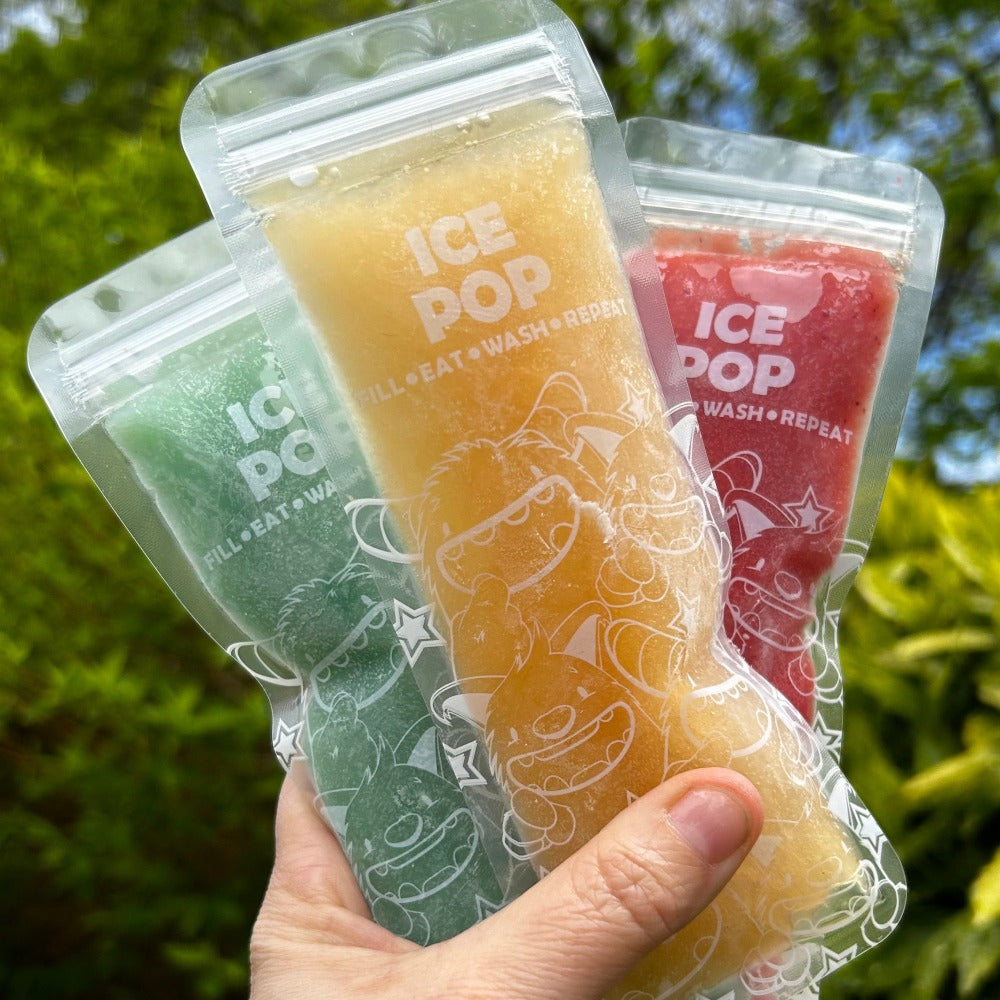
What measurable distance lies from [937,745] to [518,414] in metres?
1.81

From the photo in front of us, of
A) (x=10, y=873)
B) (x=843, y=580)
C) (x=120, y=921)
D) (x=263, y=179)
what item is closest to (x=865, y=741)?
(x=843, y=580)

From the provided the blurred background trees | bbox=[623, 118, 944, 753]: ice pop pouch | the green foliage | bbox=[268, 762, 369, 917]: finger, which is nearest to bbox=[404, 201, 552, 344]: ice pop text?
bbox=[623, 118, 944, 753]: ice pop pouch

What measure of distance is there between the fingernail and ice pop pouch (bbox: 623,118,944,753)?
7.8 inches

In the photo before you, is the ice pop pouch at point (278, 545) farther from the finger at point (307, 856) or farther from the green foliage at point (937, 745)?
the green foliage at point (937, 745)

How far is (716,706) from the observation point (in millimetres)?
794

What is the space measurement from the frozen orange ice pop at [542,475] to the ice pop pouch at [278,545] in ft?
0.39

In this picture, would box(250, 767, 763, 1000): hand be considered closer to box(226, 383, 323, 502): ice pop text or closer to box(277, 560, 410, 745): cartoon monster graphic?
box(277, 560, 410, 745): cartoon monster graphic

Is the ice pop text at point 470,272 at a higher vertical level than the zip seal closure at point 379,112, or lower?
lower

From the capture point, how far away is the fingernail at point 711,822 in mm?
740

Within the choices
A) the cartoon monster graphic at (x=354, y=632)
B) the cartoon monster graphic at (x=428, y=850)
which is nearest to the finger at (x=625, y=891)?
the cartoon monster graphic at (x=428, y=850)

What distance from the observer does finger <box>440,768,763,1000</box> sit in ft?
2.47

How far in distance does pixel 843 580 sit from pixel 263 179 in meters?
0.67

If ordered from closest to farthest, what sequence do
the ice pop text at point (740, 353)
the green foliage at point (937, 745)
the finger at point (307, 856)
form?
the ice pop text at point (740, 353) → the finger at point (307, 856) → the green foliage at point (937, 745)

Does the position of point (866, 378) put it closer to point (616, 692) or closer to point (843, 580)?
point (843, 580)
